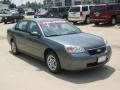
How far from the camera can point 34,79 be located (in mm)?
7113

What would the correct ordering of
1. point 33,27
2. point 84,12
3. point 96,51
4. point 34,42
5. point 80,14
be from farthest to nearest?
point 84,12, point 80,14, point 33,27, point 34,42, point 96,51

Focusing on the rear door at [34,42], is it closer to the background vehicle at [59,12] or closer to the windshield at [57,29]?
the windshield at [57,29]

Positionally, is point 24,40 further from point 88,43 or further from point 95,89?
point 95,89

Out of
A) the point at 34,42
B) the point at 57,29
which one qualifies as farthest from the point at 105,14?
the point at 34,42

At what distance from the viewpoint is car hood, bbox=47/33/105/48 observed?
7121 millimetres

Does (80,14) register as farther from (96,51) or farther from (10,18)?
(96,51)

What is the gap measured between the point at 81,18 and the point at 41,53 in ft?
55.8

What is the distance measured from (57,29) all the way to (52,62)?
131 centimetres

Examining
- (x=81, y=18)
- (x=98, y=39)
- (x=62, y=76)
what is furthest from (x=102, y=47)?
(x=81, y=18)

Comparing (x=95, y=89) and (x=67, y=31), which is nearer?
(x=95, y=89)

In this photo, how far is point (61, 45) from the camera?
716 centimetres

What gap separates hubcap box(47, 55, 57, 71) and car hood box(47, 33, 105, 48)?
50 cm

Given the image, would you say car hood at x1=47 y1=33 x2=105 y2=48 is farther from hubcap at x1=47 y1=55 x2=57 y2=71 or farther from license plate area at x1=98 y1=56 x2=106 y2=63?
hubcap at x1=47 y1=55 x2=57 y2=71

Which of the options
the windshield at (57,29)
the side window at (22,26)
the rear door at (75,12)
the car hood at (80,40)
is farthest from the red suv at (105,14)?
the car hood at (80,40)
